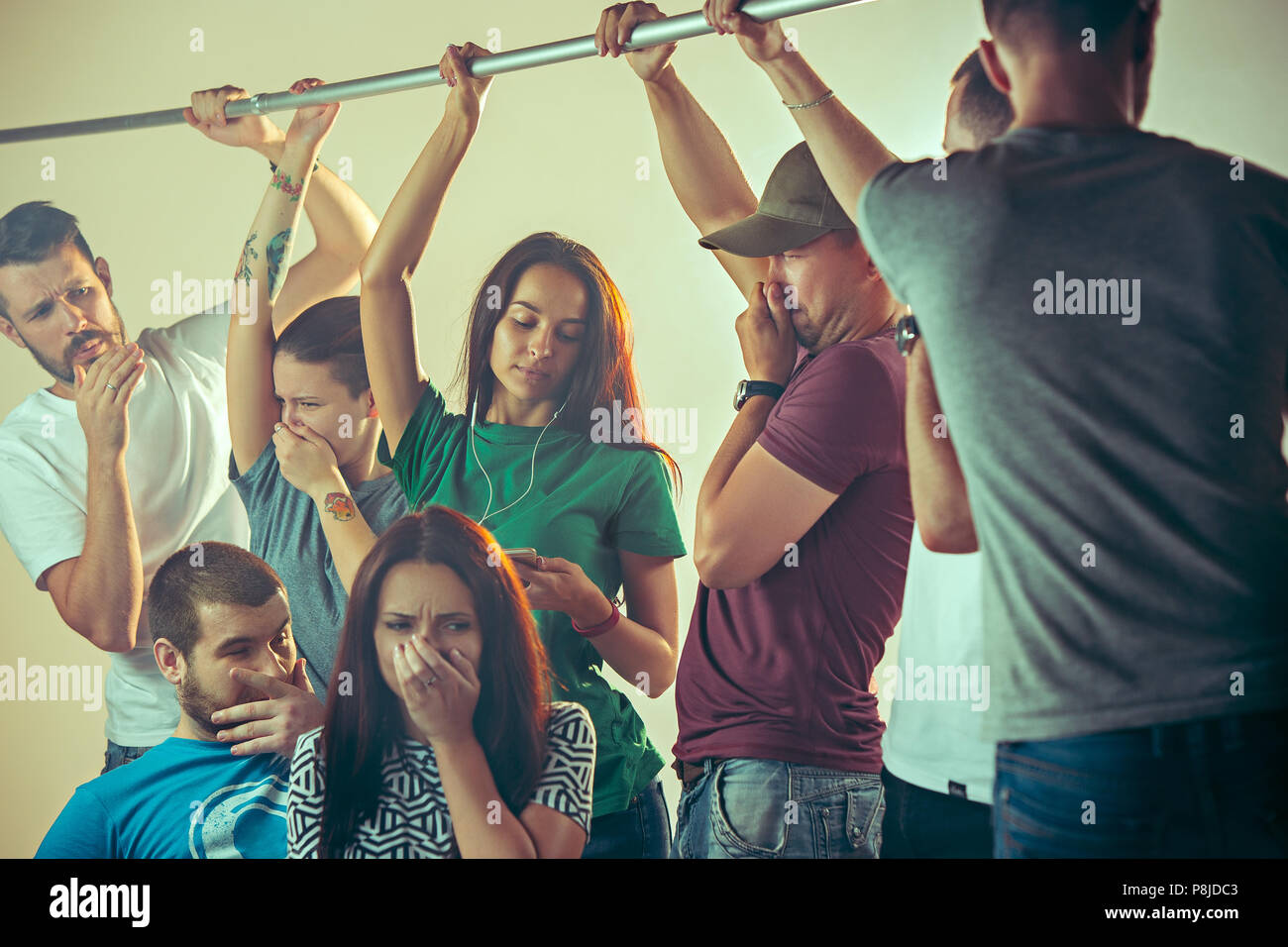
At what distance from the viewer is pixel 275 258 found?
77.0 inches

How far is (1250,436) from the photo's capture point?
1148 mm

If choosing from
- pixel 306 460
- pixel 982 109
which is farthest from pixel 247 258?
pixel 982 109

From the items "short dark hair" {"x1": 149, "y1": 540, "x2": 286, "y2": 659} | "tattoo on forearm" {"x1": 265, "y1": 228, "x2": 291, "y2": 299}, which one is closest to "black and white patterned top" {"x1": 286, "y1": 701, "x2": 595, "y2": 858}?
"short dark hair" {"x1": 149, "y1": 540, "x2": 286, "y2": 659}

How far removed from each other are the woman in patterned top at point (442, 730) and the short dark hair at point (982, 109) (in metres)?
0.97

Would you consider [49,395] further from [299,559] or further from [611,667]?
[611,667]

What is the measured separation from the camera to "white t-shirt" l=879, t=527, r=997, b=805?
1.41 m

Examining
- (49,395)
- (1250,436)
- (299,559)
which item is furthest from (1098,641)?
(49,395)

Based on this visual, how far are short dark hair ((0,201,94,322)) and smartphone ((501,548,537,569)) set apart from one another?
3.74 ft

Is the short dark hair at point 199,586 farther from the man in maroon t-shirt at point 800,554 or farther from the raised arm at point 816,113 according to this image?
the raised arm at point 816,113

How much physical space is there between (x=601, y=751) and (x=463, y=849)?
10.2 inches

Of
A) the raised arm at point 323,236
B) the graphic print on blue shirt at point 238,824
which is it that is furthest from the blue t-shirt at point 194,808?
the raised arm at point 323,236

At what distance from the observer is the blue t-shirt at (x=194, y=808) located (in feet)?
5.72

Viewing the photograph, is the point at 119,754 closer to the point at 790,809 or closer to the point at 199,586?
the point at 199,586

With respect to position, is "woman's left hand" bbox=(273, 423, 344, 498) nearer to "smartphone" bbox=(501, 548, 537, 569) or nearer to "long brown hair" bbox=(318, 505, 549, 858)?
"long brown hair" bbox=(318, 505, 549, 858)
